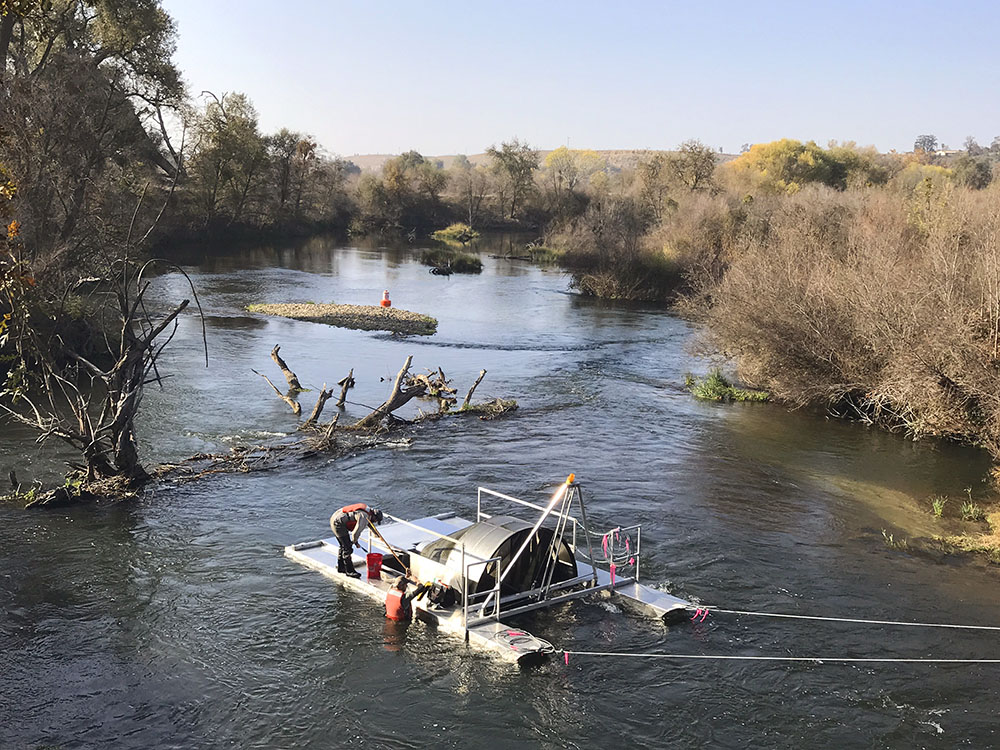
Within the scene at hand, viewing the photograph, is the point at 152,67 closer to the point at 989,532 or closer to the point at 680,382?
the point at 680,382

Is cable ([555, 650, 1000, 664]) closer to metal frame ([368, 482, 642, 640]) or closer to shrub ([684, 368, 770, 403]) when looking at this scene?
metal frame ([368, 482, 642, 640])

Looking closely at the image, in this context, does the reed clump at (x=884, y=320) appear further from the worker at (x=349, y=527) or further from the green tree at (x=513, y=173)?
the green tree at (x=513, y=173)

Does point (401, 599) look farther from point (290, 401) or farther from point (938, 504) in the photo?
point (290, 401)

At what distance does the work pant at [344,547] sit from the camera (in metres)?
17.3

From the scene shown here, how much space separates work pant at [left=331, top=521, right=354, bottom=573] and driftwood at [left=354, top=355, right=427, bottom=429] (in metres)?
12.0

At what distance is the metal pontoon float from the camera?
15.6 metres

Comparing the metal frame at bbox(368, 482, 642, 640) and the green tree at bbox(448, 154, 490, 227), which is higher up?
the green tree at bbox(448, 154, 490, 227)

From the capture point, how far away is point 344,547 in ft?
57.7

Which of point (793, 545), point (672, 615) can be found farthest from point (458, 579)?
point (793, 545)

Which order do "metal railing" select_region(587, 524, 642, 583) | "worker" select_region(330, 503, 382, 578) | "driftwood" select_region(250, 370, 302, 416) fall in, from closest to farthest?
"metal railing" select_region(587, 524, 642, 583)
"worker" select_region(330, 503, 382, 578)
"driftwood" select_region(250, 370, 302, 416)

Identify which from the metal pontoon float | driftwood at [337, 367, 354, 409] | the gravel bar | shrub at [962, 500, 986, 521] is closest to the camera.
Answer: the metal pontoon float

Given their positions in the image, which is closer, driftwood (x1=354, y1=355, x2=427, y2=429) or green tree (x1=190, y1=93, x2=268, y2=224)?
driftwood (x1=354, y1=355, x2=427, y2=429)

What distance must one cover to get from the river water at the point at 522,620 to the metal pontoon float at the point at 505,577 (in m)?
0.38

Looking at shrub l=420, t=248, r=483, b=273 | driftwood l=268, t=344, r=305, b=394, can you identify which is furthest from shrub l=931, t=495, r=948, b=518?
shrub l=420, t=248, r=483, b=273
